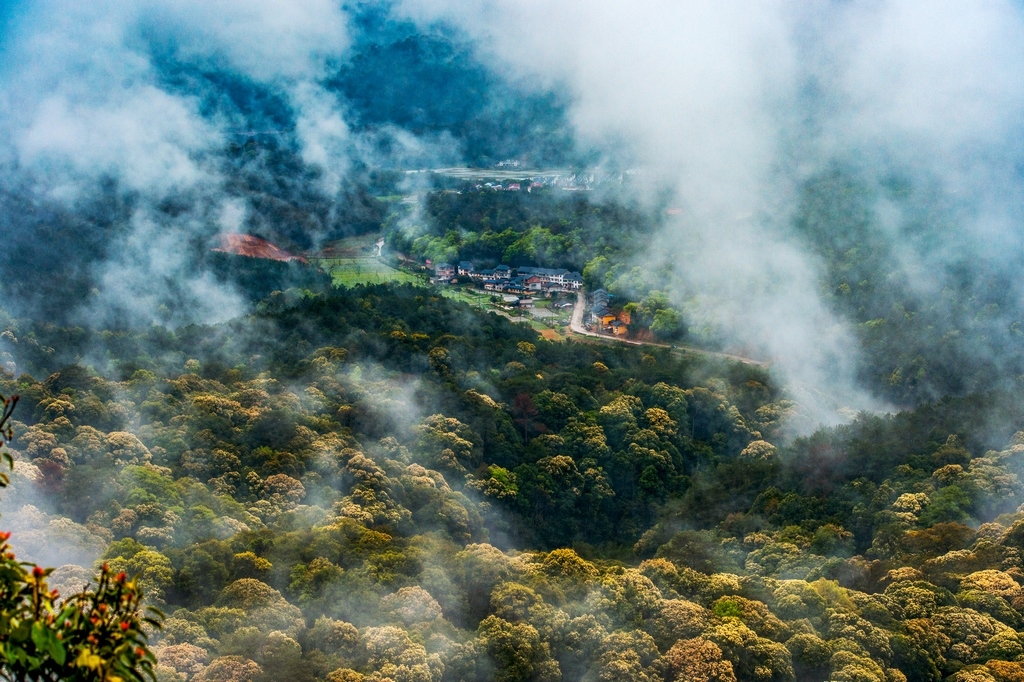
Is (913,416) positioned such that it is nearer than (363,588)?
No

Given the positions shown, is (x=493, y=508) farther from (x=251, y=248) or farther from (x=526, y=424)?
(x=251, y=248)

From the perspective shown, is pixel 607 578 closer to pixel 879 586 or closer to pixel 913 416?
pixel 879 586

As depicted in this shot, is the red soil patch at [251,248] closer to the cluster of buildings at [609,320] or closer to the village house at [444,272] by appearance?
the village house at [444,272]

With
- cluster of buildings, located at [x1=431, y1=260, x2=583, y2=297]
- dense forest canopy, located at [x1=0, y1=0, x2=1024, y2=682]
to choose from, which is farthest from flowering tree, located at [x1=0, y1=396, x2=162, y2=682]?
cluster of buildings, located at [x1=431, y1=260, x2=583, y2=297]

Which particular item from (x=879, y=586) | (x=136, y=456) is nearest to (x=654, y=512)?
(x=879, y=586)

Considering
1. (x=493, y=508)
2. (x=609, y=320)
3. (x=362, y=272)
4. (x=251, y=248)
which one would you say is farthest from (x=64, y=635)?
(x=362, y=272)

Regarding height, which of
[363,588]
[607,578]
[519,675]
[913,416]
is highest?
[913,416]
